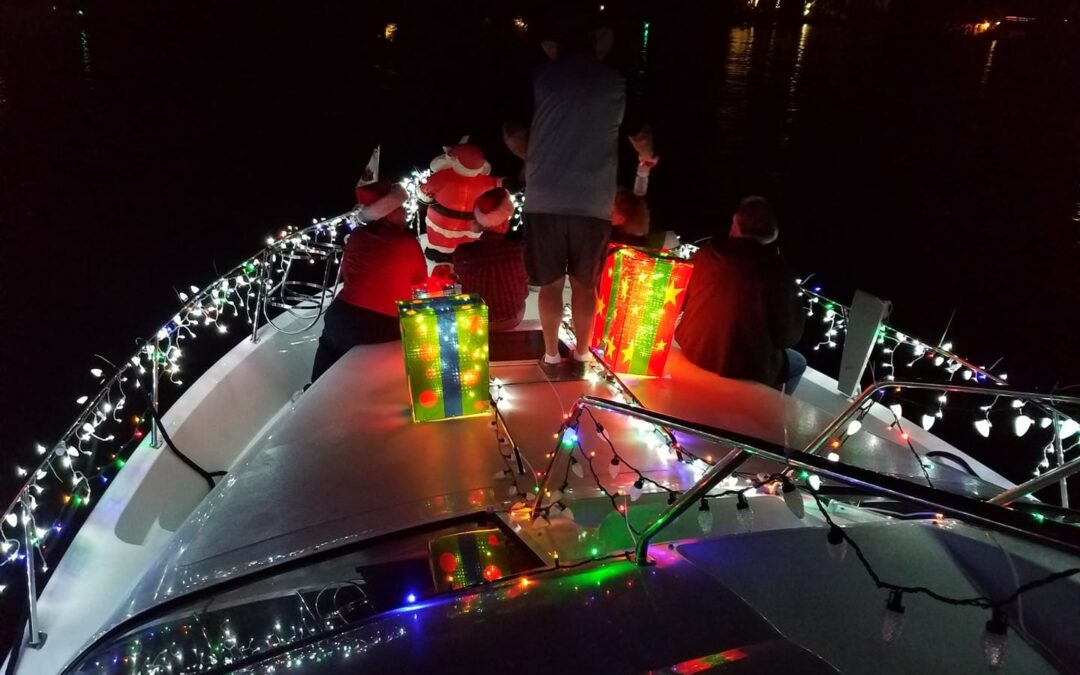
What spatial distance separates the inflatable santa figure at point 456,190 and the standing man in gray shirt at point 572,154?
1.64 metres

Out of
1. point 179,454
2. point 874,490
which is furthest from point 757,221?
point 179,454

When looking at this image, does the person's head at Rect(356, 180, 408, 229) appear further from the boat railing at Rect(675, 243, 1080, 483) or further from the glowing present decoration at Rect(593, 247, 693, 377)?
the boat railing at Rect(675, 243, 1080, 483)

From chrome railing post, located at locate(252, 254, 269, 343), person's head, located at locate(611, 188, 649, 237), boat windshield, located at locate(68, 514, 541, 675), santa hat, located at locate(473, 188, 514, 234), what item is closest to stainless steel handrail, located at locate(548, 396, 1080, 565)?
boat windshield, located at locate(68, 514, 541, 675)

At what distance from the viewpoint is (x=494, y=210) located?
142 inches

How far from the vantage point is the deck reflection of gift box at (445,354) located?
2676 millimetres

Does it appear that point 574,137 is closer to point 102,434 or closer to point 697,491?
point 697,491

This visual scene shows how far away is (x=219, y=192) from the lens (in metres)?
12.9

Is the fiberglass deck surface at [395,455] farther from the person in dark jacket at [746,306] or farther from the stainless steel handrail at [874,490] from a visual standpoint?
the stainless steel handrail at [874,490]

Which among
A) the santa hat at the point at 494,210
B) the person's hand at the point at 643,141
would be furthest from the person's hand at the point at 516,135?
the santa hat at the point at 494,210

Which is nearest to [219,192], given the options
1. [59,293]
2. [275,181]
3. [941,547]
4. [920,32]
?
[275,181]

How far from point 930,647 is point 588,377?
2158mm

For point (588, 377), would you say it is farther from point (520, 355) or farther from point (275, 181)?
point (275, 181)

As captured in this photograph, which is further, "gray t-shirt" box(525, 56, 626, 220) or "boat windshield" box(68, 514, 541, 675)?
"gray t-shirt" box(525, 56, 626, 220)

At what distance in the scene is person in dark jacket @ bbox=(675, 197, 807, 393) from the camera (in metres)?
3.18
